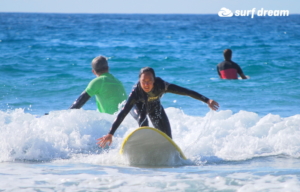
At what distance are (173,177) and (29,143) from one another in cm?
255

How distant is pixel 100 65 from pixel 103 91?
397mm

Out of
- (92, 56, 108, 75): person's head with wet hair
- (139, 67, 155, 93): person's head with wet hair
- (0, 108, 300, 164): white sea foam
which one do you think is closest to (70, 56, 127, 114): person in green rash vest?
(92, 56, 108, 75): person's head with wet hair

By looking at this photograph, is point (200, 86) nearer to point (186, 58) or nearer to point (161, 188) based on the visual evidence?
point (186, 58)

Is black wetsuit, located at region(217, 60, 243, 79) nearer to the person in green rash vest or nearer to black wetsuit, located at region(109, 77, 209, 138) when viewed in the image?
the person in green rash vest

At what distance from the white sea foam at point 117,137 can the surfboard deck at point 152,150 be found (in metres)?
0.20

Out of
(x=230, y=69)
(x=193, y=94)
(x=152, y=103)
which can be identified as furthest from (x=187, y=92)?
(x=230, y=69)

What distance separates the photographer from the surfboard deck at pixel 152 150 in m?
5.12

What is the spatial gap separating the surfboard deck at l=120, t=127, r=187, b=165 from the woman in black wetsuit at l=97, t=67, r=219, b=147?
1.15 ft

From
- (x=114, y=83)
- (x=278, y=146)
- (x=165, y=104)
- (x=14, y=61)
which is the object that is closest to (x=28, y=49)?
(x=14, y=61)

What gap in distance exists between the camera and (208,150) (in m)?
6.09

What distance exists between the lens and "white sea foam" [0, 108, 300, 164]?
19.1 ft

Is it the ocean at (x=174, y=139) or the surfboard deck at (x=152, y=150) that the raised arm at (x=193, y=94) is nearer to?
the surfboard deck at (x=152, y=150)

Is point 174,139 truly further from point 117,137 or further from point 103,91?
point 103,91

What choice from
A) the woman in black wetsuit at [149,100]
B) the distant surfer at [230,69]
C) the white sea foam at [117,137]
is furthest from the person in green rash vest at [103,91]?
the distant surfer at [230,69]
